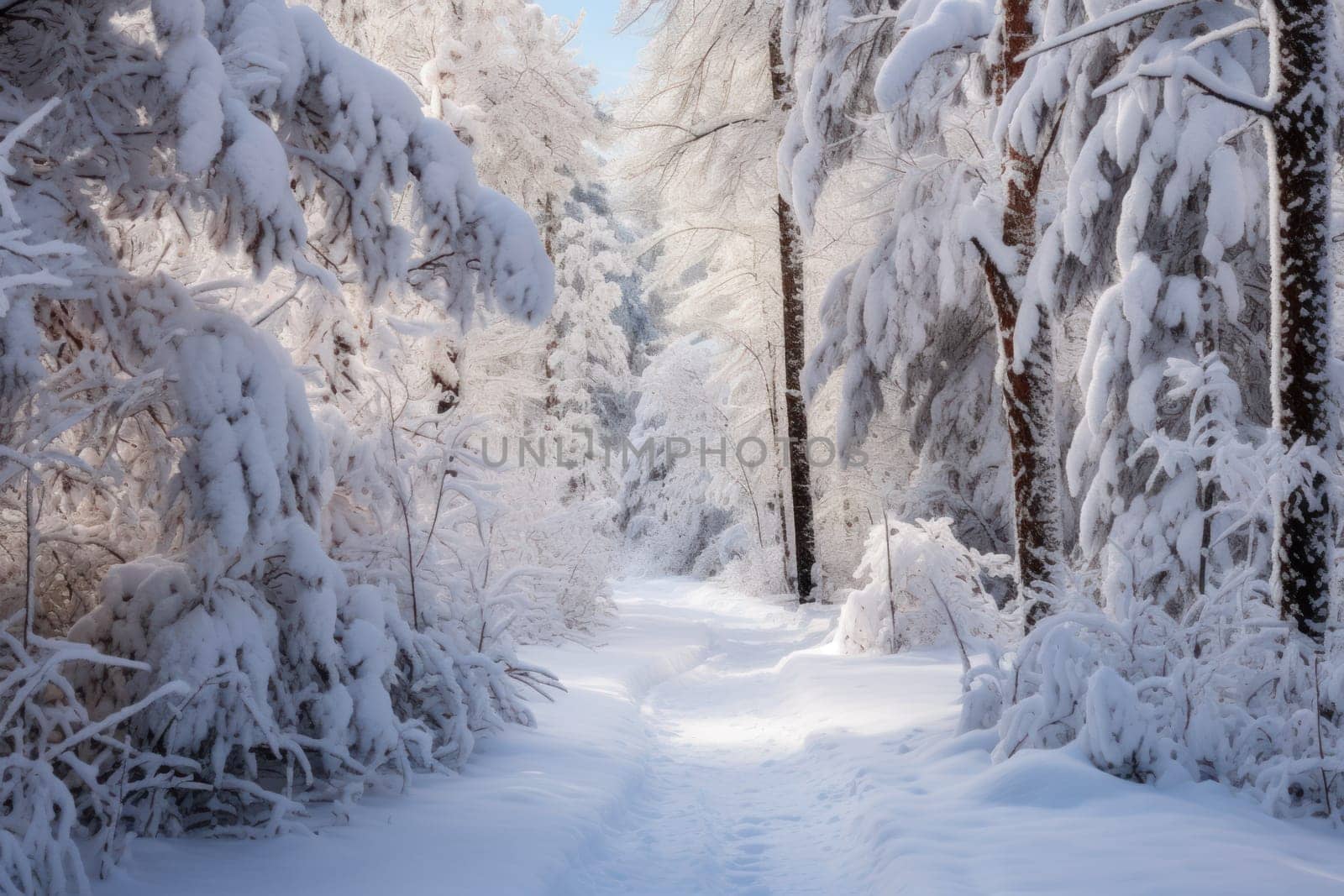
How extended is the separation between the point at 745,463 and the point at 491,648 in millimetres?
12651

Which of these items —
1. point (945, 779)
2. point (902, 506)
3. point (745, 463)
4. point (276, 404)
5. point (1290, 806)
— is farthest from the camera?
point (745, 463)

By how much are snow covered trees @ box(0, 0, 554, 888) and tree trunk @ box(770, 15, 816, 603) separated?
10242 millimetres

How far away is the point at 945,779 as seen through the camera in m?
4.73

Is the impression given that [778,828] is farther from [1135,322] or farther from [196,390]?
[1135,322]

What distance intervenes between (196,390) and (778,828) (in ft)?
11.1

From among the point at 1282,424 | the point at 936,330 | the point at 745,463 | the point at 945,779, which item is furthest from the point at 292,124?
the point at 745,463

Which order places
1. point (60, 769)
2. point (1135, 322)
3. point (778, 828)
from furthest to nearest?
point (1135, 322), point (778, 828), point (60, 769)

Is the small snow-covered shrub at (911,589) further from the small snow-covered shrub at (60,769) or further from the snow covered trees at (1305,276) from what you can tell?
the small snow-covered shrub at (60,769)

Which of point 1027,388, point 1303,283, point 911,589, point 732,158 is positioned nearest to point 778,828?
point 1303,283

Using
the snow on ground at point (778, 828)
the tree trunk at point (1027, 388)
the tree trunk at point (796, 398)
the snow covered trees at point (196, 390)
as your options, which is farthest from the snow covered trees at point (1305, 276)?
the tree trunk at point (796, 398)

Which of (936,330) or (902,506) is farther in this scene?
(902,506)

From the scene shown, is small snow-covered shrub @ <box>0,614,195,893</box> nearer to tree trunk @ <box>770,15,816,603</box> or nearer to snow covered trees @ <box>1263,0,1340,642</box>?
snow covered trees @ <box>1263,0,1340,642</box>

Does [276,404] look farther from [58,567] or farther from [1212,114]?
[1212,114]

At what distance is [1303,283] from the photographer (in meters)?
4.37
